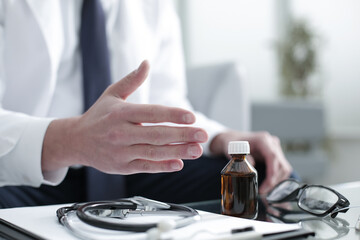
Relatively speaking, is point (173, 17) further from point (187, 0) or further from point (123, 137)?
point (187, 0)

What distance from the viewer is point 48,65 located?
39.0 inches

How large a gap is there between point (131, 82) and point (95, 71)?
1.44ft

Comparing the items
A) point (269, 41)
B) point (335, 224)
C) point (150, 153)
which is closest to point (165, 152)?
point (150, 153)

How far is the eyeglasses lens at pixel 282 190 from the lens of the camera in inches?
29.9

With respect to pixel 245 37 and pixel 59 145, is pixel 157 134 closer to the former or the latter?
pixel 59 145

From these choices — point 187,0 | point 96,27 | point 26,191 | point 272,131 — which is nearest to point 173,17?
point 96,27

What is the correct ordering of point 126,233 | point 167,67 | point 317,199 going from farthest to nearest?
1. point 167,67
2. point 317,199
3. point 126,233

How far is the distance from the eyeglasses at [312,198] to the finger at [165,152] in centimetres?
23

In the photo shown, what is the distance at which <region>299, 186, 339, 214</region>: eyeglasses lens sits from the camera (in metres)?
0.65

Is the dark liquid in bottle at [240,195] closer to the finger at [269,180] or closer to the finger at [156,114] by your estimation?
the finger at [156,114]

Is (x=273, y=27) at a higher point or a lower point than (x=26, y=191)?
higher

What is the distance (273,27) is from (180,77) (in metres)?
3.25

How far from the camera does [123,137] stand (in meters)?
0.62

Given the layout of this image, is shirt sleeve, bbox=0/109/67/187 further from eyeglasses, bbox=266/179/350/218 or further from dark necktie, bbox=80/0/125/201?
eyeglasses, bbox=266/179/350/218
